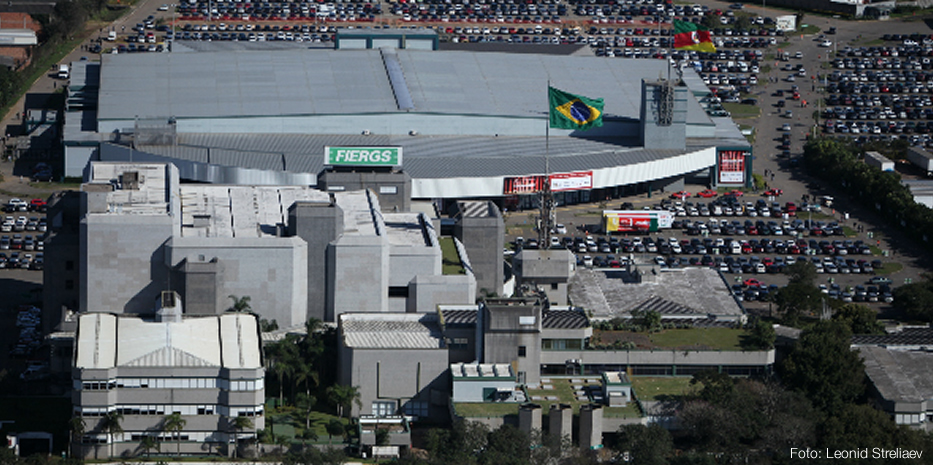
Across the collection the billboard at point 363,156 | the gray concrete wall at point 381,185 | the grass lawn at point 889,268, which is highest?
the billboard at point 363,156

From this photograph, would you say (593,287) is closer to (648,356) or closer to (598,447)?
(648,356)

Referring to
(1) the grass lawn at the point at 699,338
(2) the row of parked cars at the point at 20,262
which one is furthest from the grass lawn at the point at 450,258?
(2) the row of parked cars at the point at 20,262

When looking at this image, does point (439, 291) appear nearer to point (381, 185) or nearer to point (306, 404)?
point (306, 404)

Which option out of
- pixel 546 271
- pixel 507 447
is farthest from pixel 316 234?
pixel 507 447

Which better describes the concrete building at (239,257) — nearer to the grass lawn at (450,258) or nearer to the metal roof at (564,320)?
the grass lawn at (450,258)

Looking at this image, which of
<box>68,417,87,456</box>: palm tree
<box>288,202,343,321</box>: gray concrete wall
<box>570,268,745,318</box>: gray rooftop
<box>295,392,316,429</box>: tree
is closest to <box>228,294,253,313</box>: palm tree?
<box>288,202,343,321</box>: gray concrete wall

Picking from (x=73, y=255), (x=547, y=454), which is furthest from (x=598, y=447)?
(x=73, y=255)
